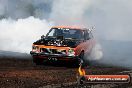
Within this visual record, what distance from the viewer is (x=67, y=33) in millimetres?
16000

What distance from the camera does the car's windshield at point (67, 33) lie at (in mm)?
15867

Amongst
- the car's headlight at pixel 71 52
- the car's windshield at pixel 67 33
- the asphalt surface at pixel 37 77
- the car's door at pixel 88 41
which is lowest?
the asphalt surface at pixel 37 77

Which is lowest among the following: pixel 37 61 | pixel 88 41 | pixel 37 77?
pixel 37 77

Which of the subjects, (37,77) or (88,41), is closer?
(37,77)

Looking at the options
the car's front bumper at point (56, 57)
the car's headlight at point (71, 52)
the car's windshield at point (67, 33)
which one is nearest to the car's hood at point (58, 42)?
the car's headlight at point (71, 52)

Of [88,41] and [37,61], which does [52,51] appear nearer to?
[37,61]

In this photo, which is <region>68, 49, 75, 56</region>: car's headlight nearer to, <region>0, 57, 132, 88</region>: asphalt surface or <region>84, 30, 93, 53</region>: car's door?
<region>0, 57, 132, 88</region>: asphalt surface

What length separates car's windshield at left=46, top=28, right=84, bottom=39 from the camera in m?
15.9

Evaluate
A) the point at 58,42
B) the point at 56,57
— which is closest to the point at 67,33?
the point at 58,42

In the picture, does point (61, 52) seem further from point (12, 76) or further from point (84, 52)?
point (12, 76)

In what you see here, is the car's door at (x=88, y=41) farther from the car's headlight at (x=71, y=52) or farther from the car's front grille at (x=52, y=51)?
the car's front grille at (x=52, y=51)

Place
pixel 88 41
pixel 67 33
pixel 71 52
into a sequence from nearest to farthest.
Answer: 1. pixel 71 52
2. pixel 67 33
3. pixel 88 41

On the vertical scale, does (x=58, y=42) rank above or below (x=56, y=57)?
above

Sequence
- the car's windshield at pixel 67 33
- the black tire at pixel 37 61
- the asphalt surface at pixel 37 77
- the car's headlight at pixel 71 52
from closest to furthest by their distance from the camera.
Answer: the asphalt surface at pixel 37 77, the car's headlight at pixel 71 52, the black tire at pixel 37 61, the car's windshield at pixel 67 33
